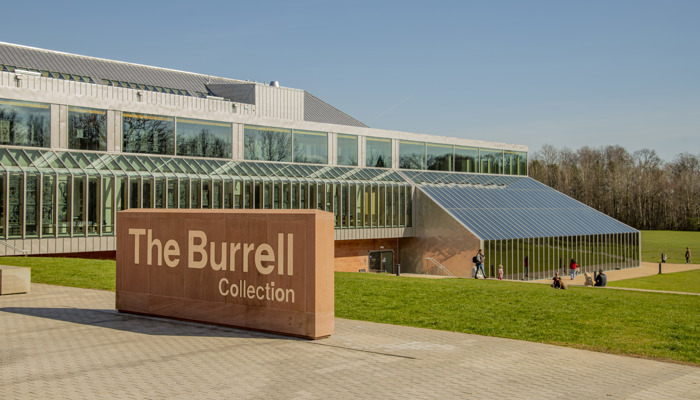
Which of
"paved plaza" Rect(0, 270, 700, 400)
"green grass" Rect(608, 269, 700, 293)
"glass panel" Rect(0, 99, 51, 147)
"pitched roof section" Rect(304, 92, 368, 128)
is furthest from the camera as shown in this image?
"pitched roof section" Rect(304, 92, 368, 128)

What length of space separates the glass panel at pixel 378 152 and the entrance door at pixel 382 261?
6.53 meters

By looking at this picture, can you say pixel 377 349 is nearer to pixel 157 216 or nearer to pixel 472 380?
pixel 472 380

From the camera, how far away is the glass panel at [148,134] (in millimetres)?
33062

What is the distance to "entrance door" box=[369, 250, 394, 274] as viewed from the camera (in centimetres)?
4272

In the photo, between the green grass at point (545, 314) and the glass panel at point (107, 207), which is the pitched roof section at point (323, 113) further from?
the green grass at point (545, 314)

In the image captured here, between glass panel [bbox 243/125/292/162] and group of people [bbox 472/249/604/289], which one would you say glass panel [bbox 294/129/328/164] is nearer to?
glass panel [bbox 243/125/292/162]

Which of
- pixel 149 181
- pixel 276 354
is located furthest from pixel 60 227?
pixel 276 354

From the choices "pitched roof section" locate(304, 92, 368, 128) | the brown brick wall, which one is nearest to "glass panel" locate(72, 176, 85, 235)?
the brown brick wall

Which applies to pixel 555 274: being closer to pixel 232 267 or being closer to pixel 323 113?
pixel 232 267

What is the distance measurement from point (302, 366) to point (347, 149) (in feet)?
114

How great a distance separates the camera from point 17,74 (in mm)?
30562

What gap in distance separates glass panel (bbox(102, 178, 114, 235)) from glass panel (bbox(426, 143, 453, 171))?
25.6 m

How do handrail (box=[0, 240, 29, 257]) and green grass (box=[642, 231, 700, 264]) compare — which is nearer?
handrail (box=[0, 240, 29, 257])

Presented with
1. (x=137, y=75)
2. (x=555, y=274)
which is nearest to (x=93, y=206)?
(x=137, y=75)
